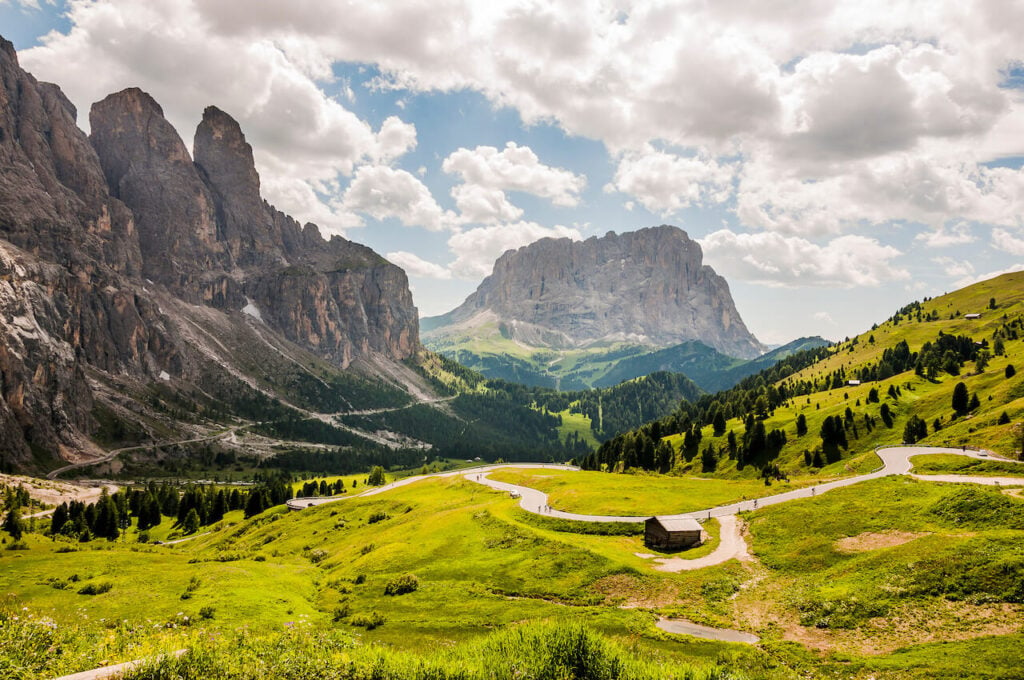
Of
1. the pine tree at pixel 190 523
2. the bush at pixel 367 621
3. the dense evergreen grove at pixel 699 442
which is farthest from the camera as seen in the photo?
the dense evergreen grove at pixel 699 442

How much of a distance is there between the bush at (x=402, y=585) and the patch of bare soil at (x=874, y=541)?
3739 cm

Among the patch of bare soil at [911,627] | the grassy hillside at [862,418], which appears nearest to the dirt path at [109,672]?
the patch of bare soil at [911,627]

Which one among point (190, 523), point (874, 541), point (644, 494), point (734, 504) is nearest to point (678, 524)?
point (874, 541)

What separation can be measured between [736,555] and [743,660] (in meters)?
22.6

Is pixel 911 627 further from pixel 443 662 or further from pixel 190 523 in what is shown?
pixel 190 523

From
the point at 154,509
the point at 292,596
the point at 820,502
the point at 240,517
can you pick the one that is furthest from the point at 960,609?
the point at 154,509

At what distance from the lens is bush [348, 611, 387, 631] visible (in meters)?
37.5

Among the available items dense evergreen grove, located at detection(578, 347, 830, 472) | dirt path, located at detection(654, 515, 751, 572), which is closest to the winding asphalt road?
dirt path, located at detection(654, 515, 751, 572)

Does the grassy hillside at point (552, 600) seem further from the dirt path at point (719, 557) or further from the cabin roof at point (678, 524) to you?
the cabin roof at point (678, 524)

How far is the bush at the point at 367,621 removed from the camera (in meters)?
37.5

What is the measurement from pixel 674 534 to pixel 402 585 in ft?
90.9

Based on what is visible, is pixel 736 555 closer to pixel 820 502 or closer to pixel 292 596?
pixel 820 502

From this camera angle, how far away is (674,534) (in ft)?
173

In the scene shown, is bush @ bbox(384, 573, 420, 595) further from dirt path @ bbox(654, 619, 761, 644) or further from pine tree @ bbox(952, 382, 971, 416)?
pine tree @ bbox(952, 382, 971, 416)
